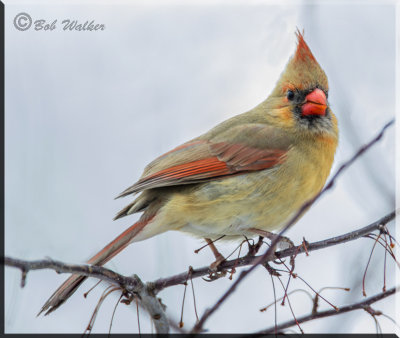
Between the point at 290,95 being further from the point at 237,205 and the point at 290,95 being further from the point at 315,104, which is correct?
the point at 237,205

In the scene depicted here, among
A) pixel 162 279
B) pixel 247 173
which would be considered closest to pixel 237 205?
pixel 247 173

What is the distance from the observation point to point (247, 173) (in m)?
2.97

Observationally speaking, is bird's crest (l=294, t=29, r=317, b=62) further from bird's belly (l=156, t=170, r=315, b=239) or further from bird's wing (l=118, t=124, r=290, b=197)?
bird's belly (l=156, t=170, r=315, b=239)

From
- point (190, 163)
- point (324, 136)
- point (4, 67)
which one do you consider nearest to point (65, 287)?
point (190, 163)

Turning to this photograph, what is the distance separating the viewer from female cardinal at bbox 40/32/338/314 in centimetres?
285

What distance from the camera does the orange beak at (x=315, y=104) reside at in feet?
10.4

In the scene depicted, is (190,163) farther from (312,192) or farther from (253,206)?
(312,192)

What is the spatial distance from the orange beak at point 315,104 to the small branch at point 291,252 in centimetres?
111

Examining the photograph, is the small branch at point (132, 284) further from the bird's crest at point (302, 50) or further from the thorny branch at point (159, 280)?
the bird's crest at point (302, 50)

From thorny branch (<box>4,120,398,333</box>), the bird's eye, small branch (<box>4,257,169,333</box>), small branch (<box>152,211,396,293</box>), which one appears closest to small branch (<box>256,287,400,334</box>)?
thorny branch (<box>4,120,398,333</box>)

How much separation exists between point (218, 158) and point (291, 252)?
897 mm

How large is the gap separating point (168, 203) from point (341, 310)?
1.25 metres

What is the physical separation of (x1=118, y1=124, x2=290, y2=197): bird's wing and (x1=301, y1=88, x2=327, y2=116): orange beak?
0.81ft

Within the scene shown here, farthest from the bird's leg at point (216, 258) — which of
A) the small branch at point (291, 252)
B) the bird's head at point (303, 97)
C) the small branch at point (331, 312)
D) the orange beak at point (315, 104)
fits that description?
the orange beak at point (315, 104)
